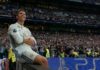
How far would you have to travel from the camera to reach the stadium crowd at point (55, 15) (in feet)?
77.2

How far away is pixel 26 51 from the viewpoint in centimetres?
506

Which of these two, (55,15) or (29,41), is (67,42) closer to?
(55,15)

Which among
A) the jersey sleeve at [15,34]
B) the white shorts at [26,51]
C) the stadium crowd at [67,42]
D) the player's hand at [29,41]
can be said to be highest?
the jersey sleeve at [15,34]

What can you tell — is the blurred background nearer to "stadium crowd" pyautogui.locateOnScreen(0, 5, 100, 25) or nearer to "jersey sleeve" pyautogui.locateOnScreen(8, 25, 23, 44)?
"stadium crowd" pyautogui.locateOnScreen(0, 5, 100, 25)

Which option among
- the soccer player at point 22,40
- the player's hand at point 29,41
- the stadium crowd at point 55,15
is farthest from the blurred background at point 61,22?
the player's hand at point 29,41

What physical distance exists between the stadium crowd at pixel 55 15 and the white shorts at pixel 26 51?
17841 millimetres

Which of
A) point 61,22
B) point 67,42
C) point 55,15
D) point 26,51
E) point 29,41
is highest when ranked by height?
point 29,41

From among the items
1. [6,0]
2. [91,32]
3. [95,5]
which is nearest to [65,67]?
[6,0]

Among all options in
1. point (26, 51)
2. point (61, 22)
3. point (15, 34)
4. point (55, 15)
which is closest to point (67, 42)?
point (61, 22)

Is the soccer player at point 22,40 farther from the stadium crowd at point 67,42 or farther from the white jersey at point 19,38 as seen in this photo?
the stadium crowd at point 67,42

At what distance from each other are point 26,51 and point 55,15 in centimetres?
2213

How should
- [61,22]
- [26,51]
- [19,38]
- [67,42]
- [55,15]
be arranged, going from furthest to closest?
[55,15] < [61,22] < [67,42] < [19,38] < [26,51]

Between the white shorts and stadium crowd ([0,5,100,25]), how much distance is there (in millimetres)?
17841

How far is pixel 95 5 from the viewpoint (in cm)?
3086
